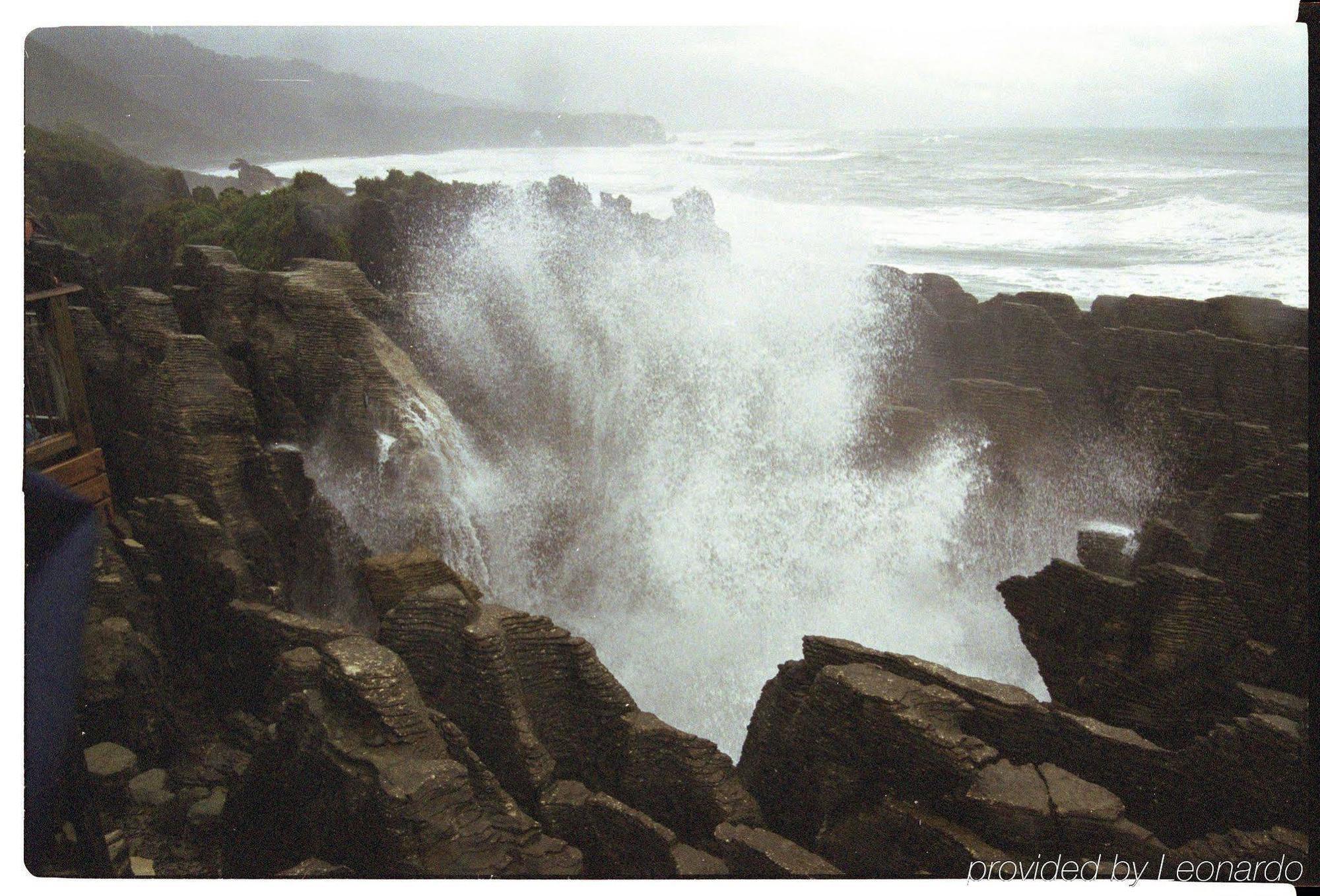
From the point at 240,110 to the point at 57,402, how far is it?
101 centimetres

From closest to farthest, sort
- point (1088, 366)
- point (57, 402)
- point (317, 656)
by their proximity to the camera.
Answer: point (317, 656) → point (57, 402) → point (1088, 366)

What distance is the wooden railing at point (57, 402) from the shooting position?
9.29 ft

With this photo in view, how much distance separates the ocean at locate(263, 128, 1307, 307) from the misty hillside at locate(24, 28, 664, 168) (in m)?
0.08

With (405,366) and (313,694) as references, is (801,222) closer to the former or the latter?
(405,366)

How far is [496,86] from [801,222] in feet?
3.28

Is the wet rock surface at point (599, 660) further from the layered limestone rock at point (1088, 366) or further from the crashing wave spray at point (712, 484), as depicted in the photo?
the crashing wave spray at point (712, 484)

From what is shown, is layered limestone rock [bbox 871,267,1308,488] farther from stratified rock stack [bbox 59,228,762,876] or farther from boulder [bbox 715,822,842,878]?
boulder [bbox 715,822,842,878]

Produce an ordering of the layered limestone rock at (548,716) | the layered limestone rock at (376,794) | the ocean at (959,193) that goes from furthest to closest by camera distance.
Answer: 1. the ocean at (959,193)
2. the layered limestone rock at (548,716)
3. the layered limestone rock at (376,794)

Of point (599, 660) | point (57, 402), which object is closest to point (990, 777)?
point (599, 660)

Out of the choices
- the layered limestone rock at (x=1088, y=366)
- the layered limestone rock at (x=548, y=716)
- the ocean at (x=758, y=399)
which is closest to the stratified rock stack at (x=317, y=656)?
the layered limestone rock at (x=548, y=716)

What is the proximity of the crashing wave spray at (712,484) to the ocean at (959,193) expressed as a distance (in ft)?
0.47

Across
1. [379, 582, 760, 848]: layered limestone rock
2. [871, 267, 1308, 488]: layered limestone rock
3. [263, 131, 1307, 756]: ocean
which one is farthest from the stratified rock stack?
[871, 267, 1308, 488]: layered limestone rock

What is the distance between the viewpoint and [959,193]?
3033 mm

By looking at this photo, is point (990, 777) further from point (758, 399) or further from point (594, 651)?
point (758, 399)
